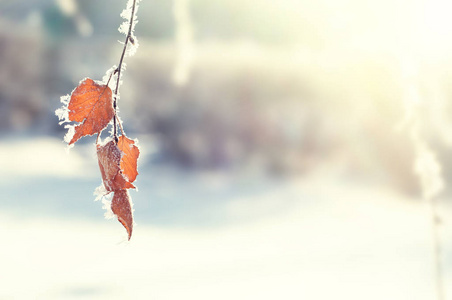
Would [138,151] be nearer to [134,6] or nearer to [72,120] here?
[72,120]

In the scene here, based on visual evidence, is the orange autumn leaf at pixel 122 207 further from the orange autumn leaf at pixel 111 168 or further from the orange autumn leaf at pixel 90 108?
the orange autumn leaf at pixel 90 108

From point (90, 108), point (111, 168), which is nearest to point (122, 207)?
point (111, 168)

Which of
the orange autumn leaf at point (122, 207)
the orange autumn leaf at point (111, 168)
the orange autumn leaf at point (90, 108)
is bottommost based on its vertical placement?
the orange autumn leaf at point (122, 207)

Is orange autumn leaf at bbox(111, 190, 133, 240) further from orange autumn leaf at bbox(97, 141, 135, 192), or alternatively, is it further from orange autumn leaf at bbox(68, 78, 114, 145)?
orange autumn leaf at bbox(68, 78, 114, 145)

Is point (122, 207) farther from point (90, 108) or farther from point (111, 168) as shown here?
point (90, 108)

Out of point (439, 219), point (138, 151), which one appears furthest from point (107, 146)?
point (439, 219)

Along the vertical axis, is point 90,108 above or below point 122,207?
above

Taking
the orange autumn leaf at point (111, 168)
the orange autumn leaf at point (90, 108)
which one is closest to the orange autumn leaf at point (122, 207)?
the orange autumn leaf at point (111, 168)
